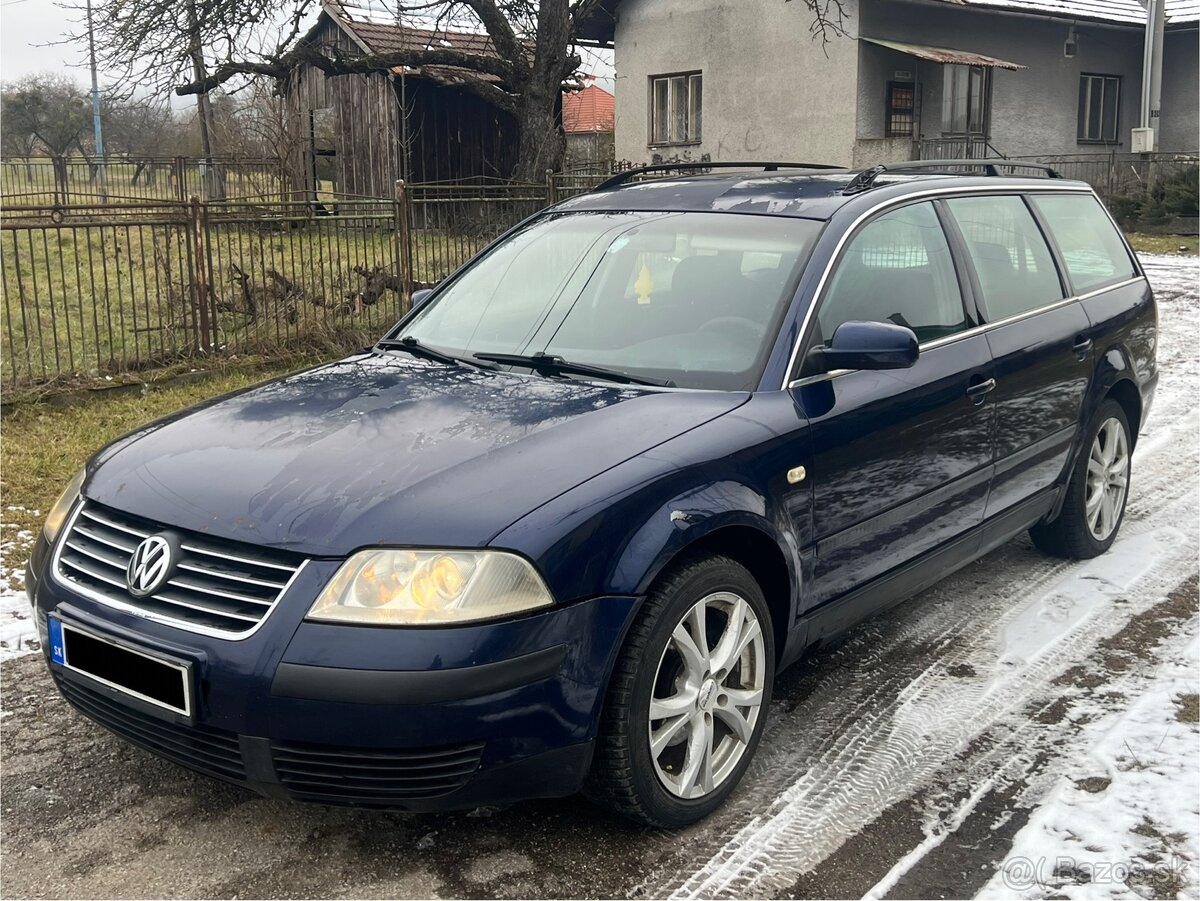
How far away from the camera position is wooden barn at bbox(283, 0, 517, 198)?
73.5 feet

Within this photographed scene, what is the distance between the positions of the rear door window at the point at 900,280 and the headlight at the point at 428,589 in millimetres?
1529

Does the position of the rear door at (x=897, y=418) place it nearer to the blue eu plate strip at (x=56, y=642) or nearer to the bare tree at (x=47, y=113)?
the blue eu plate strip at (x=56, y=642)

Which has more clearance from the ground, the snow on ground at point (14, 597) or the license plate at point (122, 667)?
the license plate at point (122, 667)

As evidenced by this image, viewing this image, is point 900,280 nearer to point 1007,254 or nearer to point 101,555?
point 1007,254

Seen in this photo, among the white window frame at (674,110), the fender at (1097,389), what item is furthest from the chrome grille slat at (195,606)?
the white window frame at (674,110)

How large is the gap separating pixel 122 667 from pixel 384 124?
70.5 ft

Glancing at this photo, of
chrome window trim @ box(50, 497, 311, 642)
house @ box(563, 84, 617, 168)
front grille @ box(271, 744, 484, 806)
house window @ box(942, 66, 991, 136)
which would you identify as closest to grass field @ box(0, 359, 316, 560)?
chrome window trim @ box(50, 497, 311, 642)

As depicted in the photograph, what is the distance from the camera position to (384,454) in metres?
3.02

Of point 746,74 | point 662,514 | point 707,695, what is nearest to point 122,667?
point 662,514

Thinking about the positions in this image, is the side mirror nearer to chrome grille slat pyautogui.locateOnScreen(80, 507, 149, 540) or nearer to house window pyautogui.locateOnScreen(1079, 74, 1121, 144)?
chrome grille slat pyautogui.locateOnScreen(80, 507, 149, 540)

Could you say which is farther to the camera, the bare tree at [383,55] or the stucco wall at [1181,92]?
the stucco wall at [1181,92]

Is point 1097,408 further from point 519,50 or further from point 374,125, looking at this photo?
point 374,125

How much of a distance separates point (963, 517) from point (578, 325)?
1.58m

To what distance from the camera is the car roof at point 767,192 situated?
4.09m
